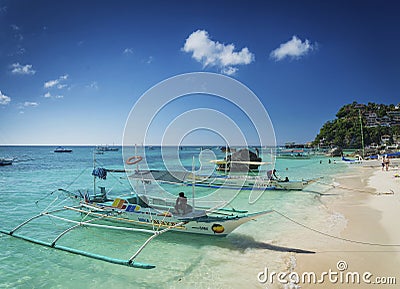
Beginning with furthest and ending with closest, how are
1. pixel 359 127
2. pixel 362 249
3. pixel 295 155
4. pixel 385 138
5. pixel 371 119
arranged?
pixel 371 119
pixel 359 127
pixel 385 138
pixel 295 155
pixel 362 249

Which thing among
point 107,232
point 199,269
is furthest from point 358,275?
point 107,232

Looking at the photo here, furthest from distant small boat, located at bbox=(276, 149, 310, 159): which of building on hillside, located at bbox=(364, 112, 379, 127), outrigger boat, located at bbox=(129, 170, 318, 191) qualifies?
outrigger boat, located at bbox=(129, 170, 318, 191)

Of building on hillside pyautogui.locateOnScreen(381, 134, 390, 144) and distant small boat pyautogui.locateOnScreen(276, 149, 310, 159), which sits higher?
building on hillside pyautogui.locateOnScreen(381, 134, 390, 144)

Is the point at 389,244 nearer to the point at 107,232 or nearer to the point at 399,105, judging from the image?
the point at 107,232

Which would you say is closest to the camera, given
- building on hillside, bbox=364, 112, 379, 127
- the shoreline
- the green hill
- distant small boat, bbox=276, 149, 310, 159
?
the shoreline

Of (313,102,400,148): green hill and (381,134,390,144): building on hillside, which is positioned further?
(313,102,400,148): green hill

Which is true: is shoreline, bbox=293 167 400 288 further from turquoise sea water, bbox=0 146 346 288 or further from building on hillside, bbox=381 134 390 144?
building on hillside, bbox=381 134 390 144

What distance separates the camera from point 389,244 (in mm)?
8117

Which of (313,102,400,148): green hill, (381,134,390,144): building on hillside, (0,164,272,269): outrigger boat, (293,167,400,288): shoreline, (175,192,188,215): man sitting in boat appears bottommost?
(293,167,400,288): shoreline

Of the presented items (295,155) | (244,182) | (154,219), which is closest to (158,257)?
(154,219)

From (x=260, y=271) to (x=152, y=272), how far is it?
3108 mm

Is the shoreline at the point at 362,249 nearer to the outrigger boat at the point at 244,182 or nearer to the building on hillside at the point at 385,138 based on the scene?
the outrigger boat at the point at 244,182

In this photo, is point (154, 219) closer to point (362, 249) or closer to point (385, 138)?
point (362, 249)

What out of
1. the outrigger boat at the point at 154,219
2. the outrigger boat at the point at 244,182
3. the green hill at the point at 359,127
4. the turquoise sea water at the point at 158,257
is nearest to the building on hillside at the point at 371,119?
the green hill at the point at 359,127
